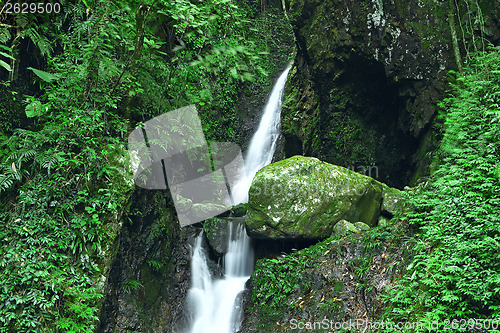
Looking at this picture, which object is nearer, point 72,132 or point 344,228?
point 72,132

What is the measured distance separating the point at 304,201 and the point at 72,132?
432cm

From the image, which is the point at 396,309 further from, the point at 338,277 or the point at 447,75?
the point at 447,75

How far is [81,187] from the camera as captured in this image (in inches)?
212

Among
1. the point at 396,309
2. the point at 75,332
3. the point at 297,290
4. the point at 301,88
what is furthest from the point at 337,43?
the point at 75,332

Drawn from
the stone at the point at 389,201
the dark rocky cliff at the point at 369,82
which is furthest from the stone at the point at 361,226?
the dark rocky cliff at the point at 369,82

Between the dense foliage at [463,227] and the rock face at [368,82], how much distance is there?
2.48m

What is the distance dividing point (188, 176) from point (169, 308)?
12.9ft

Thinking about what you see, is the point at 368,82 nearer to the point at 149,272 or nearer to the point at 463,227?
the point at 463,227

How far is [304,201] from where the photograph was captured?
7125 mm

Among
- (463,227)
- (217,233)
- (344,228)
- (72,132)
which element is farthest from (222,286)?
(463,227)

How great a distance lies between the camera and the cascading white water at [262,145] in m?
11.0

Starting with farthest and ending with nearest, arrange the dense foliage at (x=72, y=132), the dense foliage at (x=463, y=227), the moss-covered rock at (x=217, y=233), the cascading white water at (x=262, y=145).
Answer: the cascading white water at (x=262, y=145), the moss-covered rock at (x=217, y=233), the dense foliage at (x=72, y=132), the dense foliage at (x=463, y=227)

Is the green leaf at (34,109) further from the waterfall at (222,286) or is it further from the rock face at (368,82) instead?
the rock face at (368,82)

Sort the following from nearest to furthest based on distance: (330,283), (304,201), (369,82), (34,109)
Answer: (34,109)
(330,283)
(304,201)
(369,82)
